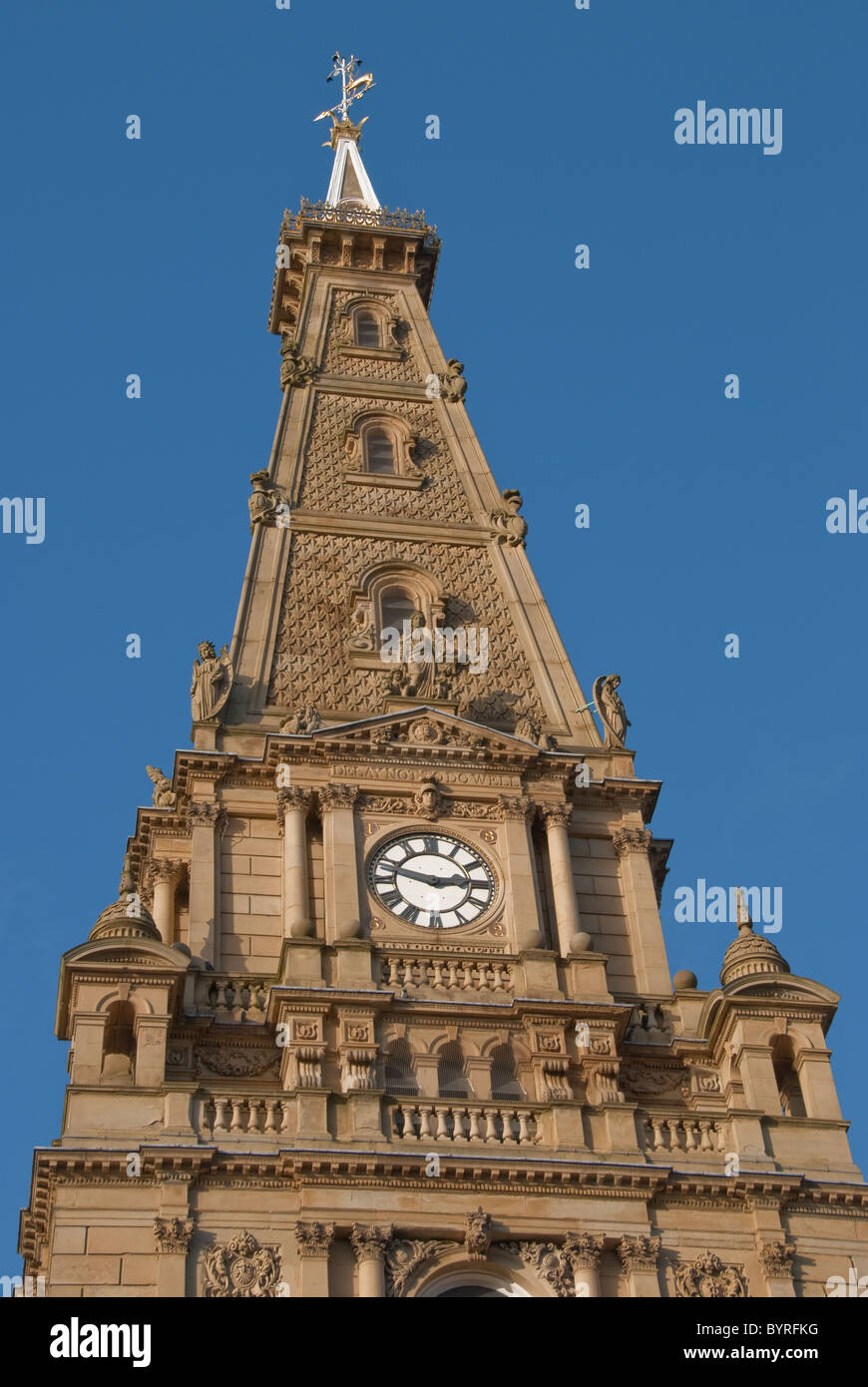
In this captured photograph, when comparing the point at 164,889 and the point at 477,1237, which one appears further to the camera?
the point at 164,889

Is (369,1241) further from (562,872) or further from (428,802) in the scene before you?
(428,802)

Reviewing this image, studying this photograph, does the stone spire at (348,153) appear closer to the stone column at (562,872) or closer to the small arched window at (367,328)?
the small arched window at (367,328)

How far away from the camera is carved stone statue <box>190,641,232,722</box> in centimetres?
4844

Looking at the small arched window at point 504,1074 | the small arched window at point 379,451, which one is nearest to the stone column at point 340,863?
the small arched window at point 504,1074

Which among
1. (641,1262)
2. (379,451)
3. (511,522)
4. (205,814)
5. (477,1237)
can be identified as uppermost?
(379,451)

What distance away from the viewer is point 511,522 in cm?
5531

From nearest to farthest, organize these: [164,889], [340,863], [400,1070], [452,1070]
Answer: [400,1070]
[452,1070]
[340,863]
[164,889]

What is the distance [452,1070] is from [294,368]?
2149cm

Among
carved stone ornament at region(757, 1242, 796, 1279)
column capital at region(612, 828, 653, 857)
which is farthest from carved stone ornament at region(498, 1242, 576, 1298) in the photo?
column capital at region(612, 828, 653, 857)

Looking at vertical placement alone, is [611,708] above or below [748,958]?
above

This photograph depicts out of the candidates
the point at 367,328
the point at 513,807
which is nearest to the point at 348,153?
the point at 367,328

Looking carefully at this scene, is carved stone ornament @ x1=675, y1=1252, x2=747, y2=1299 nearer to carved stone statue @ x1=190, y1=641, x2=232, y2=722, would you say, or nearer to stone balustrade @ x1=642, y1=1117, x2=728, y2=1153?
stone balustrade @ x1=642, y1=1117, x2=728, y2=1153

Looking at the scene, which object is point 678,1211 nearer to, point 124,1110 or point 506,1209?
point 506,1209
